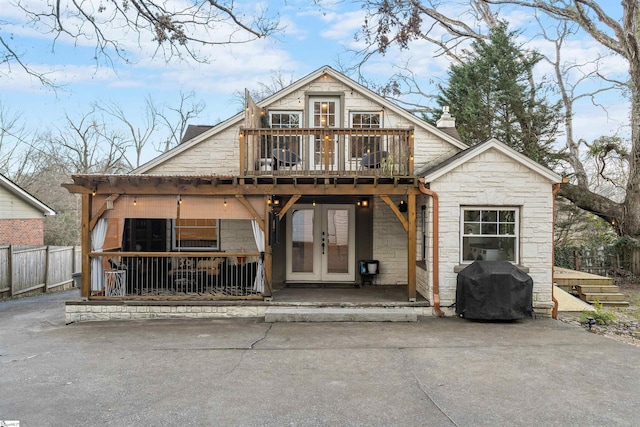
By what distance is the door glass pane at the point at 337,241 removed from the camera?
36.2 ft

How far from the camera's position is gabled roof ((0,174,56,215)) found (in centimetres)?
1680

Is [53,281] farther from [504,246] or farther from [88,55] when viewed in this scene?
[504,246]

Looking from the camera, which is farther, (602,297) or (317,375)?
(602,297)

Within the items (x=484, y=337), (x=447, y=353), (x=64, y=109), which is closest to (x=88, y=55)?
(x=447, y=353)

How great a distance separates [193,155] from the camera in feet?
36.3

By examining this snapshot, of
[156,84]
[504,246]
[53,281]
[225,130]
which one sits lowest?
[53,281]

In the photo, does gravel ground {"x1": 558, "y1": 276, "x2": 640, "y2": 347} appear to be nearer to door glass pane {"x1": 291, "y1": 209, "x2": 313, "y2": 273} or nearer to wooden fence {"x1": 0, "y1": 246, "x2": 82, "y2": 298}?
door glass pane {"x1": 291, "y1": 209, "x2": 313, "y2": 273}

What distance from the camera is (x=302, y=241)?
1107 centimetres

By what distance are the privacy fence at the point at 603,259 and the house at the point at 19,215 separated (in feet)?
71.6

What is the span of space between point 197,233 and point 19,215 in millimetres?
11707

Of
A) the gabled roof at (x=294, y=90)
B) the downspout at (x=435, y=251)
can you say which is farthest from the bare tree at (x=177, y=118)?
the downspout at (x=435, y=251)

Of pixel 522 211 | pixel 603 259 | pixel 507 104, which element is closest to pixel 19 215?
pixel 522 211

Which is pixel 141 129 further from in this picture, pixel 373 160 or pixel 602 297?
pixel 602 297

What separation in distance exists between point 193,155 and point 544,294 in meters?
9.25
